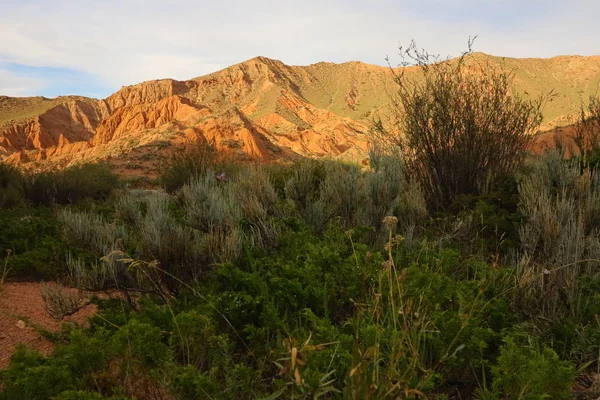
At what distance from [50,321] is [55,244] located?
2248mm

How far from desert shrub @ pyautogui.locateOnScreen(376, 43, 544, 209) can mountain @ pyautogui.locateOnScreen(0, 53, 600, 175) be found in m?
22.6

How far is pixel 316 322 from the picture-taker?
279cm

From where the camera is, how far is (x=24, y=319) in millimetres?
3553

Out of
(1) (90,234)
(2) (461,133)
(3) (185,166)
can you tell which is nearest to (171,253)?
(1) (90,234)

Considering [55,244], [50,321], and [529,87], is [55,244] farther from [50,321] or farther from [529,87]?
[529,87]

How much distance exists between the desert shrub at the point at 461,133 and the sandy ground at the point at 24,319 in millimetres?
5716

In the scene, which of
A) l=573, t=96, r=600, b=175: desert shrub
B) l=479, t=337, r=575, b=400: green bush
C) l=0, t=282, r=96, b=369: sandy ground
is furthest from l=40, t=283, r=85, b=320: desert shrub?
l=573, t=96, r=600, b=175: desert shrub

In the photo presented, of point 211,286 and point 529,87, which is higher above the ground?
point 529,87

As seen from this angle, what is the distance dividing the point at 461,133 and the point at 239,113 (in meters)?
40.5

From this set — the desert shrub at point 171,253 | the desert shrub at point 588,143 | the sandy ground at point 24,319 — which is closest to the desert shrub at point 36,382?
the sandy ground at point 24,319

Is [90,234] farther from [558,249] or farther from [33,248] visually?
[558,249]

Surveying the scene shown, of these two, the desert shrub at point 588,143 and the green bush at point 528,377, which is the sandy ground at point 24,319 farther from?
the desert shrub at point 588,143

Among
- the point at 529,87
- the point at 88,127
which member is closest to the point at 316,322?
the point at 529,87

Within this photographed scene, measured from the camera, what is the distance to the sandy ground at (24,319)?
3.78 m
